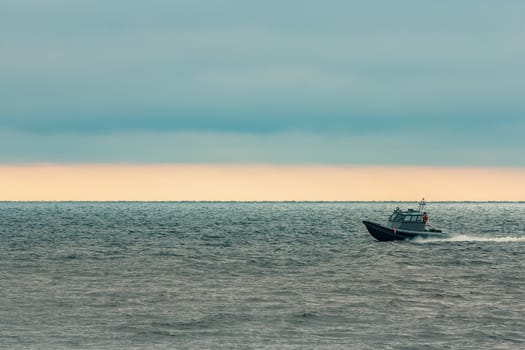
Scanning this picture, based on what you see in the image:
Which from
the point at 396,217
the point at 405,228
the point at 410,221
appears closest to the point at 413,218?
the point at 410,221

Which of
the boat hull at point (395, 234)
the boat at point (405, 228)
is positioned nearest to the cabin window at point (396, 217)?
the boat at point (405, 228)

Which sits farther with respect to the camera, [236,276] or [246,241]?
[246,241]

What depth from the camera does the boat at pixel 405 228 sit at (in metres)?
77.1

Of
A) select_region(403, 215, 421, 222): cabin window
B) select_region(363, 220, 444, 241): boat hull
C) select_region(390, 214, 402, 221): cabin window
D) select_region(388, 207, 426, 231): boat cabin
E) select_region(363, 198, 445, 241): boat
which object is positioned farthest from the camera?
select_region(390, 214, 402, 221): cabin window

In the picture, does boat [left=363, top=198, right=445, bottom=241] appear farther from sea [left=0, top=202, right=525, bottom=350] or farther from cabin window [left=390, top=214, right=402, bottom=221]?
sea [left=0, top=202, right=525, bottom=350]

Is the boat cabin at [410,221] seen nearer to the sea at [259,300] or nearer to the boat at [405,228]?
the boat at [405,228]

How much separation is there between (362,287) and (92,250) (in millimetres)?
33030

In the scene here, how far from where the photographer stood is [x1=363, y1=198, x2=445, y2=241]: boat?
253 feet

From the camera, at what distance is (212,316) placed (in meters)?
29.6

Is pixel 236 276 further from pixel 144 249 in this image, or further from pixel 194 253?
pixel 144 249

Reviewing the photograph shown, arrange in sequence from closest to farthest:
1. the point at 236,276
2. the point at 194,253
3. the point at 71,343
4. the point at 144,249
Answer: the point at 71,343, the point at 236,276, the point at 194,253, the point at 144,249

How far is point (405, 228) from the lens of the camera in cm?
7850

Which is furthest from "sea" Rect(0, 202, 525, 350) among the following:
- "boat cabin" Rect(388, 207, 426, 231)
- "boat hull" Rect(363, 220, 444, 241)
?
"boat cabin" Rect(388, 207, 426, 231)

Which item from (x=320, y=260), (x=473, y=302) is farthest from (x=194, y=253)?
(x=473, y=302)
